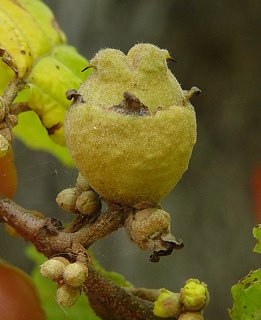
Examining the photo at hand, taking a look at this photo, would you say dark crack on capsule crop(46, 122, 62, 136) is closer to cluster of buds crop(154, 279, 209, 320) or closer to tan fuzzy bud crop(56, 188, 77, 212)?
tan fuzzy bud crop(56, 188, 77, 212)

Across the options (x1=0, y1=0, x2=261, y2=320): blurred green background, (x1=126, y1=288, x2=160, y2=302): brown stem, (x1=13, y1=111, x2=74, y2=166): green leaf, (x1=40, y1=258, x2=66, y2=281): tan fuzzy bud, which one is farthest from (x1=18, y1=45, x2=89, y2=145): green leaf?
(x1=0, y1=0, x2=261, y2=320): blurred green background

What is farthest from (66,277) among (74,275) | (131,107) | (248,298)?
(248,298)

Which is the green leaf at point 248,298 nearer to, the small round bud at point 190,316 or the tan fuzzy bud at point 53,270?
the small round bud at point 190,316

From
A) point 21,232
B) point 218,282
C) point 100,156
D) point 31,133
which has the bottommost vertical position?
point 218,282

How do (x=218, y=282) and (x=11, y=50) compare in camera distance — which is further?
(x=218, y=282)

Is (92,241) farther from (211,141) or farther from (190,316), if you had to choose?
(211,141)

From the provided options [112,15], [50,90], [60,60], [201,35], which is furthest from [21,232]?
[112,15]

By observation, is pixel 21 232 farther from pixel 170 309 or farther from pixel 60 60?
pixel 60 60
